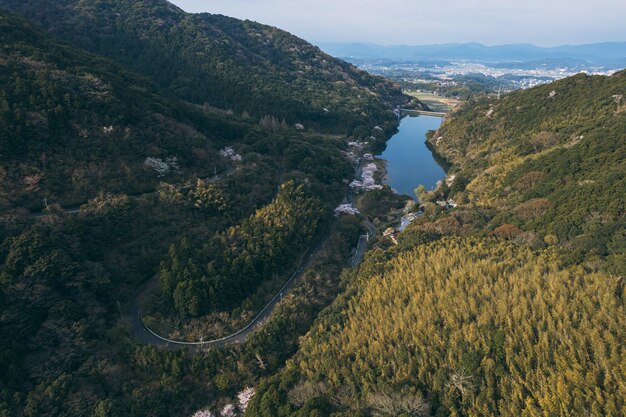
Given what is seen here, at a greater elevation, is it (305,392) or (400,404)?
(400,404)

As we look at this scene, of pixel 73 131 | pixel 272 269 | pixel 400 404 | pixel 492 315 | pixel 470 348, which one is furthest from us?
pixel 73 131

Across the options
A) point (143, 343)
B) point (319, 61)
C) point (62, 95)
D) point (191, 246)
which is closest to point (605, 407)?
point (143, 343)

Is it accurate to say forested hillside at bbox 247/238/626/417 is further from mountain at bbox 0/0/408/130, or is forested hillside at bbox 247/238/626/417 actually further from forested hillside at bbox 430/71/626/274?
mountain at bbox 0/0/408/130

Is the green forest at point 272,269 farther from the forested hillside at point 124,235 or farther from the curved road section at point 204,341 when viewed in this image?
the curved road section at point 204,341

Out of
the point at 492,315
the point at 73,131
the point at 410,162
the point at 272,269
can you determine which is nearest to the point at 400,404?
the point at 492,315

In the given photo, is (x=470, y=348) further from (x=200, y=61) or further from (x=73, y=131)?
(x=200, y=61)

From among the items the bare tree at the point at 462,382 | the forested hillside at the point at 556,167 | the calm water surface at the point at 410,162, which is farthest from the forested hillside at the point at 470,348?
the calm water surface at the point at 410,162

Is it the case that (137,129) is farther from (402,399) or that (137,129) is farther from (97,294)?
(402,399)
